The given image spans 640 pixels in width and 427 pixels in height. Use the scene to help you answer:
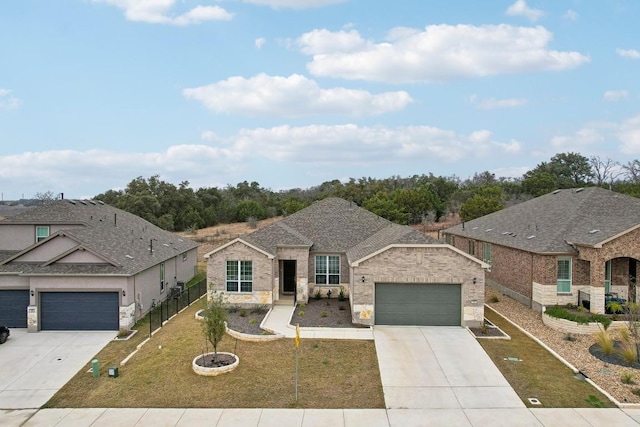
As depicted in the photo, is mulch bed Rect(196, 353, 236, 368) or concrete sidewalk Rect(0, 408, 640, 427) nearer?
concrete sidewalk Rect(0, 408, 640, 427)

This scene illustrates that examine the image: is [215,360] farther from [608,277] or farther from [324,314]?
[608,277]

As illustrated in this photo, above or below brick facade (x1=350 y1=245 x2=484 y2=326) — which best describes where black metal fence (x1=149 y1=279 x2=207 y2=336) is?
below

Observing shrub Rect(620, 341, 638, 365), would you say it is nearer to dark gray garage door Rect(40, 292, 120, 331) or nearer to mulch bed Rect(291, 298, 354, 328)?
mulch bed Rect(291, 298, 354, 328)

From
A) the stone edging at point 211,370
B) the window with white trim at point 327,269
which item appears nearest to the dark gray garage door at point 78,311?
the stone edging at point 211,370

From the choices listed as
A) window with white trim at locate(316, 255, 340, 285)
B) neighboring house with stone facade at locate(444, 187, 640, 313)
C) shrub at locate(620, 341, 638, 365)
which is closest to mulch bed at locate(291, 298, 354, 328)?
window with white trim at locate(316, 255, 340, 285)

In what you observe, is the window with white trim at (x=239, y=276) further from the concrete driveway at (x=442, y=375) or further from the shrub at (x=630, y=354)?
the shrub at (x=630, y=354)

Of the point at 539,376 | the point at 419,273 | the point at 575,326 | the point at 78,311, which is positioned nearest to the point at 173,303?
the point at 78,311
